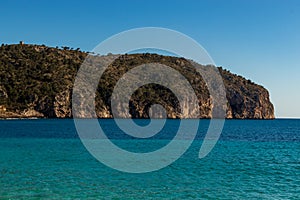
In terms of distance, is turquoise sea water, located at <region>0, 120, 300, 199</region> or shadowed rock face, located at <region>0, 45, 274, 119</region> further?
shadowed rock face, located at <region>0, 45, 274, 119</region>

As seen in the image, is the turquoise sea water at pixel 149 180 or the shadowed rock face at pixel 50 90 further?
the shadowed rock face at pixel 50 90

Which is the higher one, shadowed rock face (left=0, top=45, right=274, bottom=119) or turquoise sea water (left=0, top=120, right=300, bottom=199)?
shadowed rock face (left=0, top=45, right=274, bottom=119)

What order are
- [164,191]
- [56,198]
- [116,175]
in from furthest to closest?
[116,175] < [164,191] < [56,198]

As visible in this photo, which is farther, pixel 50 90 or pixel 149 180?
pixel 50 90

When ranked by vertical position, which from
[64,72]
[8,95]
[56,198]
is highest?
[64,72]

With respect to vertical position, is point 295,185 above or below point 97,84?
below

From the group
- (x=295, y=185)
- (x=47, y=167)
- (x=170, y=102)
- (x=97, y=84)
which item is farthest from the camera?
(x=170, y=102)

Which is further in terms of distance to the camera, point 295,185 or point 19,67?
point 19,67

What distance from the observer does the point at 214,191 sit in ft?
72.2

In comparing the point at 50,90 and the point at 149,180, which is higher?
the point at 50,90

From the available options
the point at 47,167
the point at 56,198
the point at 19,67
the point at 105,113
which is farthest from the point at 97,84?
the point at 56,198

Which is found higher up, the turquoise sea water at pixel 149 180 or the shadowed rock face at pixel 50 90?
the shadowed rock face at pixel 50 90

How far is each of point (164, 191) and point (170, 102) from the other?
178m

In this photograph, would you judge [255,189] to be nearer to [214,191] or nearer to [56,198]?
[214,191]
